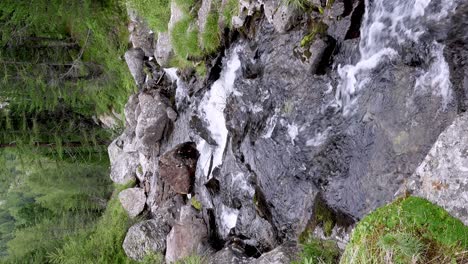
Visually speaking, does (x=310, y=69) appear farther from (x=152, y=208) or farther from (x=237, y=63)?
(x=152, y=208)

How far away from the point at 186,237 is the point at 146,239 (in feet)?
6.81

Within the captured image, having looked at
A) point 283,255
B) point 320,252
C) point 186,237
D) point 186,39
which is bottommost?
point 186,237

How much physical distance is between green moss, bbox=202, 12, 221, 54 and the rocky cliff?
10.6 inches

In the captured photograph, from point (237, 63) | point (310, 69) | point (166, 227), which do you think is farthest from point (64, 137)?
point (310, 69)

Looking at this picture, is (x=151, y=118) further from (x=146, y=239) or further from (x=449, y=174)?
(x=449, y=174)

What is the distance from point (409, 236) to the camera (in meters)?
5.29

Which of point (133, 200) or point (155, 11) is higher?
point (155, 11)

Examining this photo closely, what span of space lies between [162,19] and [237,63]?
11.6 ft

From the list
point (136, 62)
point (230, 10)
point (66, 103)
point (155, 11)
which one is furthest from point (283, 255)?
point (66, 103)

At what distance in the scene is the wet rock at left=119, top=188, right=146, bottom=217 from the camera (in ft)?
52.0

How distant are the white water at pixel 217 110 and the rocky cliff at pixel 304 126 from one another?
0.14 ft

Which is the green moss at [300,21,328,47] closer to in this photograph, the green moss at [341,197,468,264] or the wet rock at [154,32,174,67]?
the green moss at [341,197,468,264]

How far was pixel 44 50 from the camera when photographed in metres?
16.8

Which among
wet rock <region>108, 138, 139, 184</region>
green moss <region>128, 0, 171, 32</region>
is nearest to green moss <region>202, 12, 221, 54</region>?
green moss <region>128, 0, 171, 32</region>
